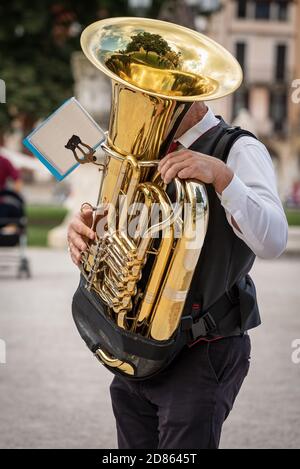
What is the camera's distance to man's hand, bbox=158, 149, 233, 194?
2.47m

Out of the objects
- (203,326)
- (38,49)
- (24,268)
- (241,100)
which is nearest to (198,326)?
(203,326)

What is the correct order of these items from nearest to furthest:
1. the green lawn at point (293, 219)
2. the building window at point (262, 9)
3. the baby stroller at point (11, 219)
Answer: the baby stroller at point (11, 219) → the green lawn at point (293, 219) → the building window at point (262, 9)

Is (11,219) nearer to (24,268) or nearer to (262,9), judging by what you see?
(24,268)

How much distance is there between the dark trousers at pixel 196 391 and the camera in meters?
2.67

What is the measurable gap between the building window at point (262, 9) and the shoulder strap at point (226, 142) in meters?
61.2

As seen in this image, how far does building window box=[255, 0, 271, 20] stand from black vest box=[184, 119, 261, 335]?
6119 centimetres

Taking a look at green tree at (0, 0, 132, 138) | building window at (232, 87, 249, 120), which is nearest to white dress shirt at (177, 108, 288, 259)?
green tree at (0, 0, 132, 138)

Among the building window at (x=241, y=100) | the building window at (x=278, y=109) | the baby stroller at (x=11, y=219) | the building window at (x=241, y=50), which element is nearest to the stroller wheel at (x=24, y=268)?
the baby stroller at (x=11, y=219)

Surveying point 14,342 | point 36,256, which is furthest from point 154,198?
point 36,256

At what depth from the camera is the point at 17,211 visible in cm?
1140

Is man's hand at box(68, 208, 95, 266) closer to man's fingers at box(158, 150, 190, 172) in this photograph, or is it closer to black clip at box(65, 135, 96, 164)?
black clip at box(65, 135, 96, 164)

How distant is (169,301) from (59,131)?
57 centimetres

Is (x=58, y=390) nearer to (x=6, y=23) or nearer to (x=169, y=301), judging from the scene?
(x=169, y=301)

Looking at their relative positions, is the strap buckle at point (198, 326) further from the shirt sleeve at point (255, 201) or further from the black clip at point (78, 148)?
the black clip at point (78, 148)
